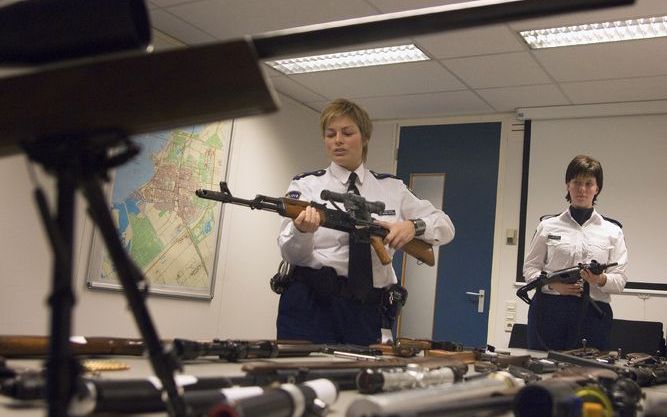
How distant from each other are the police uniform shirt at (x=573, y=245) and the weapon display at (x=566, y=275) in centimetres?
14

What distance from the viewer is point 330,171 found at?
246 centimetres

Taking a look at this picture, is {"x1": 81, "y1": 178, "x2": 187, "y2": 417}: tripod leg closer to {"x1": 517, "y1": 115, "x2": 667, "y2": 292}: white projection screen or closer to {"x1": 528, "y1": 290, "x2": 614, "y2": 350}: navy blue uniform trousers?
{"x1": 528, "y1": 290, "x2": 614, "y2": 350}: navy blue uniform trousers

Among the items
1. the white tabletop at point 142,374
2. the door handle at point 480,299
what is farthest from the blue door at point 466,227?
the white tabletop at point 142,374

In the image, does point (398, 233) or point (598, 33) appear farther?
point (598, 33)

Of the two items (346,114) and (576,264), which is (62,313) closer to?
(346,114)

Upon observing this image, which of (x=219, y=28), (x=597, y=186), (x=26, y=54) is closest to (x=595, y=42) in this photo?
(x=597, y=186)

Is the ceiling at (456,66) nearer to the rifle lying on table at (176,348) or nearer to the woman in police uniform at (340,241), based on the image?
the woman in police uniform at (340,241)

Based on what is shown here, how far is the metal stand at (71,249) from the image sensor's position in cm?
49

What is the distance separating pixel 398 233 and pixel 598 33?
115 inches

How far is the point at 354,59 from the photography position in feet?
16.7

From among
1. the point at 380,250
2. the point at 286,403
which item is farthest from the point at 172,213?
the point at 286,403

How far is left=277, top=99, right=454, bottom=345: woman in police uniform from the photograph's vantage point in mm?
2021

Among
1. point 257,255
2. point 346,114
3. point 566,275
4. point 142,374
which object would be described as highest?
point 346,114

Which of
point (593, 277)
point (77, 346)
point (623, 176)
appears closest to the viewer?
point (77, 346)
